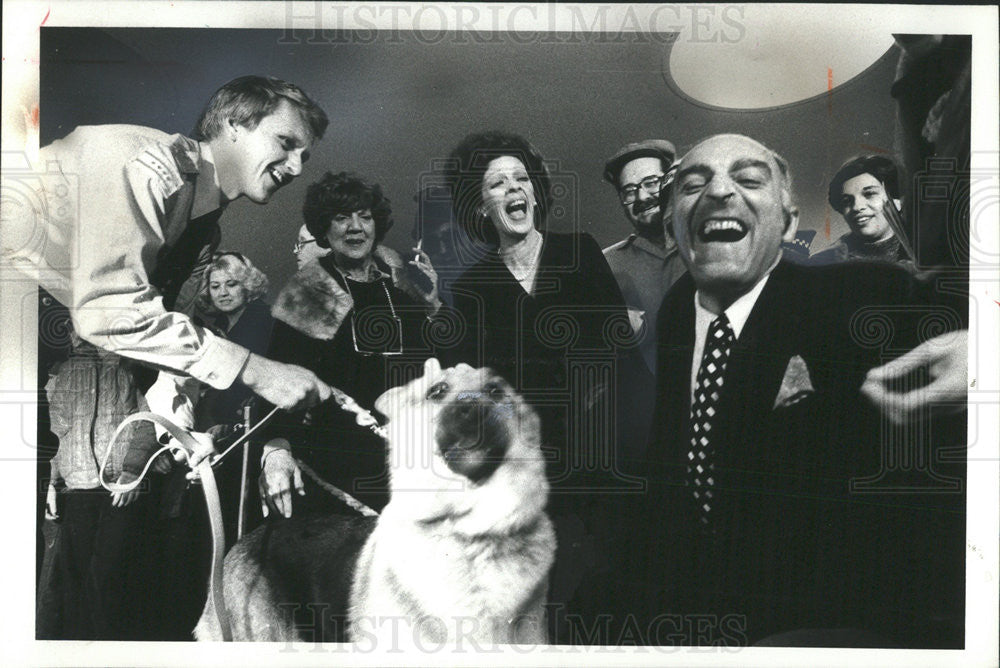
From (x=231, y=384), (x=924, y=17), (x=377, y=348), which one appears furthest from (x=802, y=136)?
(x=231, y=384)

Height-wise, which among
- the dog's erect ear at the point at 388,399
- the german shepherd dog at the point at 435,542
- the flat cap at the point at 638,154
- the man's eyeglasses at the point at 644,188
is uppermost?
the flat cap at the point at 638,154

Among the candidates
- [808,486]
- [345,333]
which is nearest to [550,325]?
[345,333]

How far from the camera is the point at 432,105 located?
78.7 inches

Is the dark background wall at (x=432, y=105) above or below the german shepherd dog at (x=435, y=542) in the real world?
above

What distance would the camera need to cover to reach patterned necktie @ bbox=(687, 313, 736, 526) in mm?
1978

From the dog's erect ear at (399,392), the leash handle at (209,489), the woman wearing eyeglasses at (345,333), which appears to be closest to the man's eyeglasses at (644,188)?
the woman wearing eyeglasses at (345,333)

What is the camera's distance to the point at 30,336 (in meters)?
2.01

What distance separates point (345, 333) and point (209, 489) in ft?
1.87

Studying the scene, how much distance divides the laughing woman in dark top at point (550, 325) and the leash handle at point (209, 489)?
74cm

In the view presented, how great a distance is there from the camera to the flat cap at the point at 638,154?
2.00 metres

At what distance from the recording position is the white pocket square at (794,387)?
198 cm

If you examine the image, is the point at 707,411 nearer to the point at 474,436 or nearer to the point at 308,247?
the point at 474,436

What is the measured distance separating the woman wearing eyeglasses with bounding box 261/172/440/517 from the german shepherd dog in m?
0.06

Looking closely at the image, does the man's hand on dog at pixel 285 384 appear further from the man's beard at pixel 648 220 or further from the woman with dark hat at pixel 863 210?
the woman with dark hat at pixel 863 210
